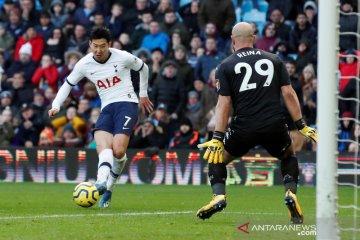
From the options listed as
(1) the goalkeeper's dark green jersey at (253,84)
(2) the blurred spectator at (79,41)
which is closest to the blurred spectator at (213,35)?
(2) the blurred spectator at (79,41)

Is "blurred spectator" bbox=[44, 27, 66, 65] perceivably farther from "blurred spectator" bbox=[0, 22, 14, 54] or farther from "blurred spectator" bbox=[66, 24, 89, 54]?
"blurred spectator" bbox=[0, 22, 14, 54]

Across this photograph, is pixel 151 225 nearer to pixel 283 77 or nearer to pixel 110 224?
pixel 110 224

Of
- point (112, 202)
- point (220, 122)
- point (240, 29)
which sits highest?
point (240, 29)

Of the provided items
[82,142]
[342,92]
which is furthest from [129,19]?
[342,92]

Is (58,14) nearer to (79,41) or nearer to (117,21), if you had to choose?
(79,41)

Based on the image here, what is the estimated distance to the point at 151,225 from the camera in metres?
11.0

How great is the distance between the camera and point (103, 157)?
1346 cm

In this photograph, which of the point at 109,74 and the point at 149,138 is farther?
the point at 149,138

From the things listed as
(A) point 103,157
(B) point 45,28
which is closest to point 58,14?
(B) point 45,28

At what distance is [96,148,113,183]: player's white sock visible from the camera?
43.4 ft

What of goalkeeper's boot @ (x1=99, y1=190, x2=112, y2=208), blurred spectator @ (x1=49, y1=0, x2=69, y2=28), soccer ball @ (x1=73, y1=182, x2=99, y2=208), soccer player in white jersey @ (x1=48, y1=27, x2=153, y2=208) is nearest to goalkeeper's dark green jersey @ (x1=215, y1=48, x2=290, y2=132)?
soccer ball @ (x1=73, y1=182, x2=99, y2=208)

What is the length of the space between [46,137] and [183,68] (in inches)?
138

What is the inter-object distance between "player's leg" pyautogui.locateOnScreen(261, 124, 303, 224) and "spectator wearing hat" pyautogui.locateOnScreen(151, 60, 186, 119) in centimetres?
1185

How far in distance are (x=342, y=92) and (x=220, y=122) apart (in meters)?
9.55
